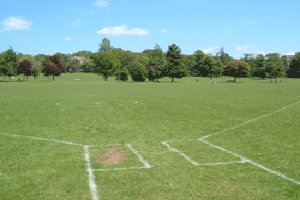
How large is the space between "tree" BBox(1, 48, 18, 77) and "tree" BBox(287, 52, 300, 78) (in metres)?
84.8

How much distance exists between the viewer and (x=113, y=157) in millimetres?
11203

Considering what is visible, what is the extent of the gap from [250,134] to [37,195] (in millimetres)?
9783

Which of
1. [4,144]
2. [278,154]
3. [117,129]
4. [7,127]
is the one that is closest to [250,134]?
[278,154]

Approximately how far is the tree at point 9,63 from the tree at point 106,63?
21.0 m

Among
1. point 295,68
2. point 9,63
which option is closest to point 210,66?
point 295,68

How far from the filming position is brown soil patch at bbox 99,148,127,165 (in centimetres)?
1059

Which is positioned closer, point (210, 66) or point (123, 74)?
point (123, 74)

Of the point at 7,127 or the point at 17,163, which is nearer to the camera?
the point at 17,163

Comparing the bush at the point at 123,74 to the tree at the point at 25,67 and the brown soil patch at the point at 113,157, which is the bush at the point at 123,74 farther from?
the brown soil patch at the point at 113,157

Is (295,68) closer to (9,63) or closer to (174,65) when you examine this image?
(174,65)

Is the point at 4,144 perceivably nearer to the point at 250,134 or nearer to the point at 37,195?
the point at 37,195

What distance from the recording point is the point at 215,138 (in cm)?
1444

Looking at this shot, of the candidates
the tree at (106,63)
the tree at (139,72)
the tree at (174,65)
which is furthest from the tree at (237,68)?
the tree at (106,63)

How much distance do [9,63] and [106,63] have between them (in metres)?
24.9
